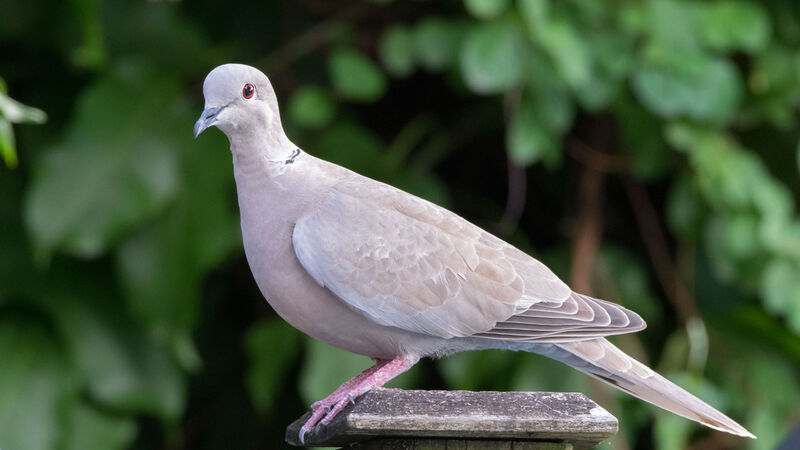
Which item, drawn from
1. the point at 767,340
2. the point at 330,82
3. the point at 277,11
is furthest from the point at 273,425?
the point at 767,340

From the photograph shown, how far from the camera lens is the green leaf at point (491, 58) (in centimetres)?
391

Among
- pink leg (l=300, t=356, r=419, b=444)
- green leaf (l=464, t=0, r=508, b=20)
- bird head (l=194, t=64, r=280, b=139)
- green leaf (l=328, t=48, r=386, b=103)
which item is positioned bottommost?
pink leg (l=300, t=356, r=419, b=444)

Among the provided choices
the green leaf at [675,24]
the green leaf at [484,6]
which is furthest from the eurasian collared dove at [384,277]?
the green leaf at [675,24]

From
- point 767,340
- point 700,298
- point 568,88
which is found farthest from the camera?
point 700,298

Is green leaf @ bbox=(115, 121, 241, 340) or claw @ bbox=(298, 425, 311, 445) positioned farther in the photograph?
green leaf @ bbox=(115, 121, 241, 340)

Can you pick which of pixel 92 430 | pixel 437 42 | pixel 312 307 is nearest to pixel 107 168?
pixel 92 430

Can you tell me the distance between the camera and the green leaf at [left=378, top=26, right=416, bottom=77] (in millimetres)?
4102

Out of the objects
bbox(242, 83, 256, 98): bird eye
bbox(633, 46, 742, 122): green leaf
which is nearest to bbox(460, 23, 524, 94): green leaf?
bbox(633, 46, 742, 122): green leaf

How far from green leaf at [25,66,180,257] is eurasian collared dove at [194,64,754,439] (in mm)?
1708

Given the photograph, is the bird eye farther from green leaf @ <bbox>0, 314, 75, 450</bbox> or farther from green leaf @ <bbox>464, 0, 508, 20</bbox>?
green leaf @ <bbox>0, 314, 75, 450</bbox>

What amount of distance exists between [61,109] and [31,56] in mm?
296

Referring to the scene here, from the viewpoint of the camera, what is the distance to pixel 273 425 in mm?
4840

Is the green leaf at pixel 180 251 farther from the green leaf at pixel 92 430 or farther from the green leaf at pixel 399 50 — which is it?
the green leaf at pixel 399 50

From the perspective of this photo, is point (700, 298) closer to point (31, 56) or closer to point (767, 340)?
point (767, 340)
